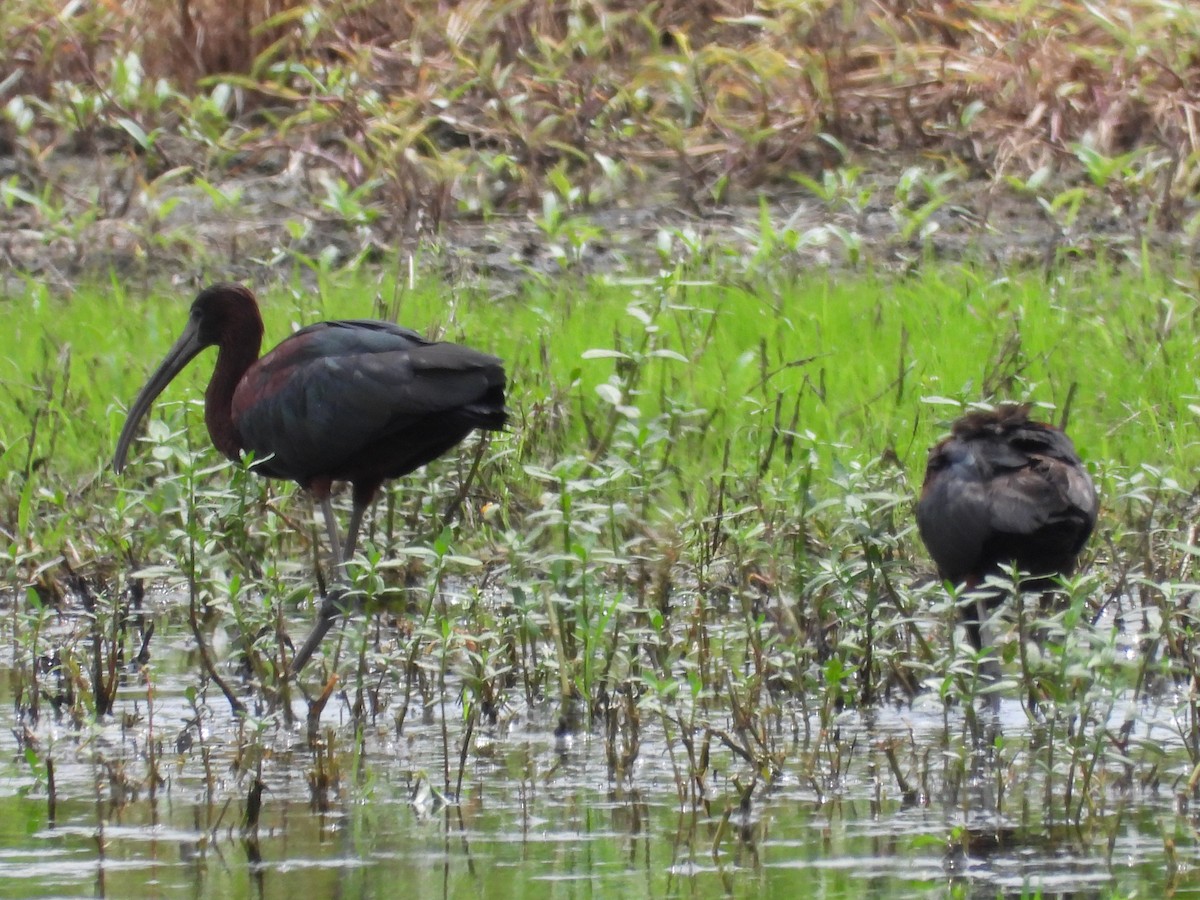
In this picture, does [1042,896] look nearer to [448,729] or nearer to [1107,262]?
[448,729]

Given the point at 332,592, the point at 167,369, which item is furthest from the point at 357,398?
the point at 167,369

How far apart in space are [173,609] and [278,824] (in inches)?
84.5

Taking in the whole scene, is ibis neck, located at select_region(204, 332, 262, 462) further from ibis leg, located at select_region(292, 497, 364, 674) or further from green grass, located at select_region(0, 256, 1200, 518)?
green grass, located at select_region(0, 256, 1200, 518)

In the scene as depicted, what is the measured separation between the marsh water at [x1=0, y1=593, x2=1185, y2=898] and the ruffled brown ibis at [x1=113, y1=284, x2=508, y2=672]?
2.54 feet

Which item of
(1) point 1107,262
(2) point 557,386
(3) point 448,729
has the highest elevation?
(1) point 1107,262

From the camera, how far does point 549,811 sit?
172 inches

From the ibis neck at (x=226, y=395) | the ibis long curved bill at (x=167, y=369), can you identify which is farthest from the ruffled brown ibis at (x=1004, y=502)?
the ibis long curved bill at (x=167, y=369)

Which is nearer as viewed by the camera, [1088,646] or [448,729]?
[1088,646]

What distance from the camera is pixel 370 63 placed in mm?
11523

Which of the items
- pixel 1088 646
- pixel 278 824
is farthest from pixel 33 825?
pixel 1088 646

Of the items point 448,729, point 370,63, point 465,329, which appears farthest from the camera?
point 370,63

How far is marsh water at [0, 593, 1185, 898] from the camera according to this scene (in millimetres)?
3891

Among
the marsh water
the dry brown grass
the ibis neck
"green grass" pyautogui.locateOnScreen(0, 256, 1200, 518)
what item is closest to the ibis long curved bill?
the ibis neck

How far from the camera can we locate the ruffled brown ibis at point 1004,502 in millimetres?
5234
